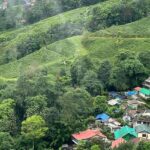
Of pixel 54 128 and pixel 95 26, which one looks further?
pixel 95 26

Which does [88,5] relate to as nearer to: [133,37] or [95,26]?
[95,26]

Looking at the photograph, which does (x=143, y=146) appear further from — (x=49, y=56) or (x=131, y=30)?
(x=131, y=30)

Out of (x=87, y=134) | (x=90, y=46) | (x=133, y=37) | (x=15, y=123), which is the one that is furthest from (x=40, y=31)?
(x=87, y=134)

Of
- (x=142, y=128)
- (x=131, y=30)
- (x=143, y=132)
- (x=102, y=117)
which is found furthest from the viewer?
(x=131, y=30)

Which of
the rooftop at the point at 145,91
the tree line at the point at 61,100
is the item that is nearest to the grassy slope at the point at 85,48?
the tree line at the point at 61,100

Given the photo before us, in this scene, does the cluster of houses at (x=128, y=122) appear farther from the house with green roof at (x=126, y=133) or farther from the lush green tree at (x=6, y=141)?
the lush green tree at (x=6, y=141)

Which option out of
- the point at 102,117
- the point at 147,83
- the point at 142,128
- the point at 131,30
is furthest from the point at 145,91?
the point at 131,30
